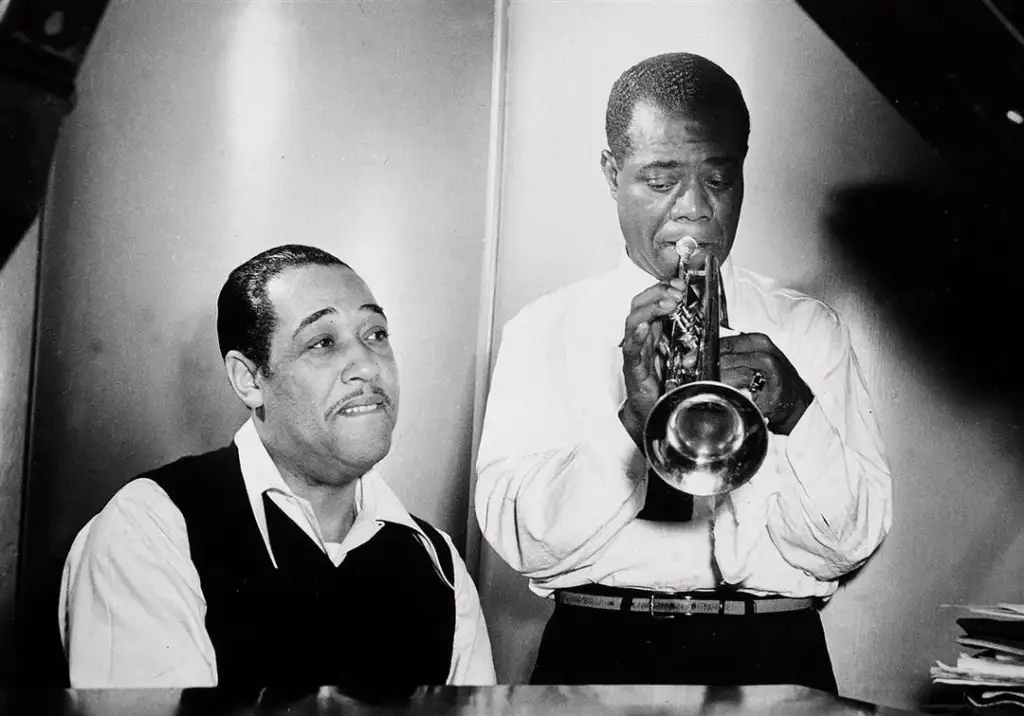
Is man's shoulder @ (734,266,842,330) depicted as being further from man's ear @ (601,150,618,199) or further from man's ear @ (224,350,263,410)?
man's ear @ (224,350,263,410)

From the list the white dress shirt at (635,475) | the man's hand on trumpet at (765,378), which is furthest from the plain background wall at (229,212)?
the man's hand on trumpet at (765,378)

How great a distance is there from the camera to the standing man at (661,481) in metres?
2.57

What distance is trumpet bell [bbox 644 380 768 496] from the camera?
249 centimetres

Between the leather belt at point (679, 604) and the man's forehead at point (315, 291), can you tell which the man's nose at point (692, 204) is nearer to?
the man's forehead at point (315, 291)

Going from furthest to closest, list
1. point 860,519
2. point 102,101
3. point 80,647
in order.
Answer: point 860,519 → point 102,101 → point 80,647

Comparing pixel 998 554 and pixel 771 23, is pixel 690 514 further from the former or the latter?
pixel 771 23

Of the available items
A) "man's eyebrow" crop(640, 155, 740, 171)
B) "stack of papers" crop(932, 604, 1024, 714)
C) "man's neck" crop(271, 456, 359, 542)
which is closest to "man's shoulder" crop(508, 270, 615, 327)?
"man's eyebrow" crop(640, 155, 740, 171)

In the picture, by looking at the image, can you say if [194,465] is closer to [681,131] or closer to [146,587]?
[146,587]

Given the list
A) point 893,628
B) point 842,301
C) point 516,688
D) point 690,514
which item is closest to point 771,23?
point 842,301

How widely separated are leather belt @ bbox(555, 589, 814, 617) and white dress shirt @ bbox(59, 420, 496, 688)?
0.30m

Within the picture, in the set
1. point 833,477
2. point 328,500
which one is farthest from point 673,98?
point 328,500

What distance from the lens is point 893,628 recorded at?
2623mm

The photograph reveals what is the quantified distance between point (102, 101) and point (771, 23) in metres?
1.39

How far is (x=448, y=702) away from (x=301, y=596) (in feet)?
1.42
